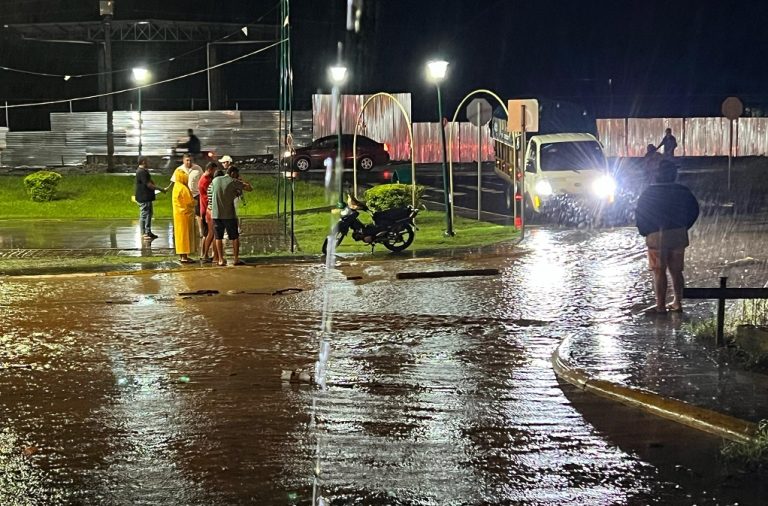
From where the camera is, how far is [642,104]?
183 ft

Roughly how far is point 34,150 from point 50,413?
34744 millimetres

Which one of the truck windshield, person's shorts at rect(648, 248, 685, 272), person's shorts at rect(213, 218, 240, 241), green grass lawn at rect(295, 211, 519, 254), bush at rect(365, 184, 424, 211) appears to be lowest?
green grass lawn at rect(295, 211, 519, 254)

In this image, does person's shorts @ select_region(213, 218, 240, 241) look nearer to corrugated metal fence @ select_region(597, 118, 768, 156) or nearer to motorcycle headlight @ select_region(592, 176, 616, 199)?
motorcycle headlight @ select_region(592, 176, 616, 199)

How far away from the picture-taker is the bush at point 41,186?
1222 inches

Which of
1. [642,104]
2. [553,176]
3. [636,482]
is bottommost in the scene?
[636,482]

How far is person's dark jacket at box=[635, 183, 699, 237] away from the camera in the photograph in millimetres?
11633

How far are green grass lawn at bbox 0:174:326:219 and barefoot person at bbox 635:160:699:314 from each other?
17.6m

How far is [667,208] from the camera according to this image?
38.2 feet

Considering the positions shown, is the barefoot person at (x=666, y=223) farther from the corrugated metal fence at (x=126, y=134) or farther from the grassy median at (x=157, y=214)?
the corrugated metal fence at (x=126, y=134)

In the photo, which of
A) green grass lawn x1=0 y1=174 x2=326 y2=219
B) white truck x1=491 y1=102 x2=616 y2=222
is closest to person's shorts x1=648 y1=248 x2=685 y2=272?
white truck x1=491 y1=102 x2=616 y2=222

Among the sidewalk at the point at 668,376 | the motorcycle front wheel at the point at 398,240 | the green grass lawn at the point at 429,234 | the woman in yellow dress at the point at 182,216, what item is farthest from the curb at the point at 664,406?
the green grass lawn at the point at 429,234

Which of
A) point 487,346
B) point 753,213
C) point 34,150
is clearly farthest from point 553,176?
point 34,150

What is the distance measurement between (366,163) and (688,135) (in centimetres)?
1736

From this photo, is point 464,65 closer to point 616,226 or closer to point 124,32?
point 124,32
